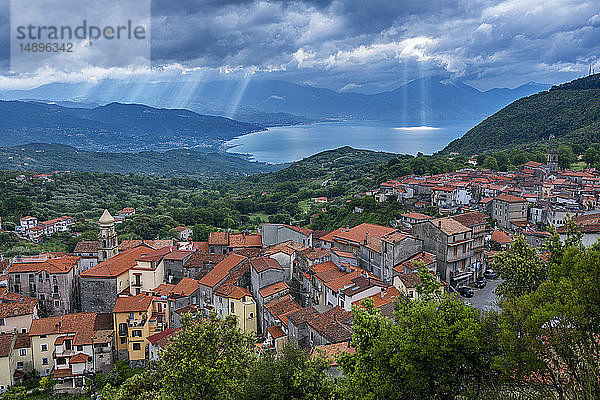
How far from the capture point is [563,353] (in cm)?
932

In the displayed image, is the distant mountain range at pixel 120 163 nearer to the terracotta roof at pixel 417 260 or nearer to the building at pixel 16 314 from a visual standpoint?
the building at pixel 16 314

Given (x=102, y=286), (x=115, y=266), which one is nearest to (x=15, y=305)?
(x=102, y=286)

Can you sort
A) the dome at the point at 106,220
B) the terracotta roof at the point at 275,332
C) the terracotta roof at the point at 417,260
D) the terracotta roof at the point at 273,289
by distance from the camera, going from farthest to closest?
1. the dome at the point at 106,220
2. the terracotta roof at the point at 417,260
3. the terracotta roof at the point at 273,289
4. the terracotta roof at the point at 275,332

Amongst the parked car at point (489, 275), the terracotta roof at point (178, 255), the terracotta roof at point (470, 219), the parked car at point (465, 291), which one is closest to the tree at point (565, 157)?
the terracotta roof at point (470, 219)

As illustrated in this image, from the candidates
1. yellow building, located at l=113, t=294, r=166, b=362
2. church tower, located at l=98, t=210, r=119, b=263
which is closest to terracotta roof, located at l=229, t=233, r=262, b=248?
church tower, located at l=98, t=210, r=119, b=263

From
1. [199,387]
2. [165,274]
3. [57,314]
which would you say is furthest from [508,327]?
[57,314]

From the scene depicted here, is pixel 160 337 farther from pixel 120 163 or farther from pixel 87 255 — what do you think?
pixel 120 163

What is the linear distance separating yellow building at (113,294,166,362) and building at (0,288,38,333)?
5.94 metres

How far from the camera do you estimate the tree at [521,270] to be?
20.3 meters

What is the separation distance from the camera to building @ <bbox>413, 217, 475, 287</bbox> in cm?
2788

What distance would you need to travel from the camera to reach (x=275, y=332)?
74.6ft

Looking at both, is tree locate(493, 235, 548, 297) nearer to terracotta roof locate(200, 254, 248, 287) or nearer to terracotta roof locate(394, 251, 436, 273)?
terracotta roof locate(394, 251, 436, 273)

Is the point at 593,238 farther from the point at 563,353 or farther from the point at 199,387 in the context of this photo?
the point at 199,387

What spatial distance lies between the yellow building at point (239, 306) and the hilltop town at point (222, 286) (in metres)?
0.06
